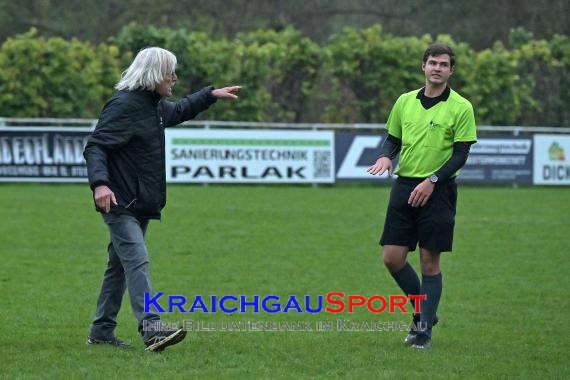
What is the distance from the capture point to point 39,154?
73.7ft

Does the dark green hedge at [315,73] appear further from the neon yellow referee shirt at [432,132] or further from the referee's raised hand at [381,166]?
the neon yellow referee shirt at [432,132]

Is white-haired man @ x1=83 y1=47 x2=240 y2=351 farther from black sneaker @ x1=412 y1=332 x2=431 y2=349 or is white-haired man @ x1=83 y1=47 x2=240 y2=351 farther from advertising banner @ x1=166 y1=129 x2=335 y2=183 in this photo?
advertising banner @ x1=166 y1=129 x2=335 y2=183

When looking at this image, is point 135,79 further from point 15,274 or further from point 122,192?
point 15,274

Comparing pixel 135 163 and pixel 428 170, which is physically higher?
pixel 135 163

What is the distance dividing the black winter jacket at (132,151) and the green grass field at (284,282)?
0.95 m

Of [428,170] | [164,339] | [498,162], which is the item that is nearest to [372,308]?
[428,170]

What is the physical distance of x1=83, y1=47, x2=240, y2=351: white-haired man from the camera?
6918 mm

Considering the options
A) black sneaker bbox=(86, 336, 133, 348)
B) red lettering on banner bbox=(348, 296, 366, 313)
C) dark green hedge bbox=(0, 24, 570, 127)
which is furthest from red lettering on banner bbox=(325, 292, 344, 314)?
dark green hedge bbox=(0, 24, 570, 127)

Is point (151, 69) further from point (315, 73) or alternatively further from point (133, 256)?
point (315, 73)

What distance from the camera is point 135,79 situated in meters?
6.99

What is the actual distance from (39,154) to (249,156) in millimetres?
4235

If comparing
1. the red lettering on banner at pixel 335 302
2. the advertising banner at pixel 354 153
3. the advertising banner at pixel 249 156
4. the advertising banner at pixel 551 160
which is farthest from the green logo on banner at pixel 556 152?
the red lettering on banner at pixel 335 302

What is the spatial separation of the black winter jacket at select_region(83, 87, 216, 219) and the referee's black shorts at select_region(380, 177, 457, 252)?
5.06 ft

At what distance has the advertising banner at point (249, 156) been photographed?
914 inches
